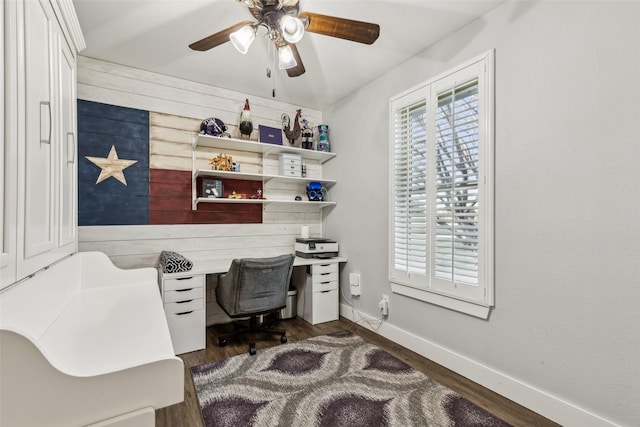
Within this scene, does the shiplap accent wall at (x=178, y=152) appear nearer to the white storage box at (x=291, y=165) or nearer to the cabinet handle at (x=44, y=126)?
the white storage box at (x=291, y=165)

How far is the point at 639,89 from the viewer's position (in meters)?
1.39

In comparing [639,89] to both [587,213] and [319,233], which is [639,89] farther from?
[319,233]

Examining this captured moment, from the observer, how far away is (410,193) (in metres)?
2.54

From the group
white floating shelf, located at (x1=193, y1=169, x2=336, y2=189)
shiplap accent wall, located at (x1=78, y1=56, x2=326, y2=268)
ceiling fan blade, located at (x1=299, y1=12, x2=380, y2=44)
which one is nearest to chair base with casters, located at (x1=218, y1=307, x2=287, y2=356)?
shiplap accent wall, located at (x1=78, y1=56, x2=326, y2=268)

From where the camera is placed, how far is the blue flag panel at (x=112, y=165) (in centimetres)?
255

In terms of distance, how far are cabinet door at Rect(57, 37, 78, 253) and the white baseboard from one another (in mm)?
2464

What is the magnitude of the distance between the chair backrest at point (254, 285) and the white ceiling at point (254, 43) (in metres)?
1.71

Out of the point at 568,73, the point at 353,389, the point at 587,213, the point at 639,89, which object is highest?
the point at 568,73

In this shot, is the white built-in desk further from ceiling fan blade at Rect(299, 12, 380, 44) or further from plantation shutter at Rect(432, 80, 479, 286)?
ceiling fan blade at Rect(299, 12, 380, 44)

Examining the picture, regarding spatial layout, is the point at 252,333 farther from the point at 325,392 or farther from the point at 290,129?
the point at 290,129

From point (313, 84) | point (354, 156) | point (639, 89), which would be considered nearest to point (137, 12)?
point (313, 84)

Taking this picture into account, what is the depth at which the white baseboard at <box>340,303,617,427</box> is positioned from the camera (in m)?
1.57

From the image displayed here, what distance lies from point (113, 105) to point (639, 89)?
11.6ft

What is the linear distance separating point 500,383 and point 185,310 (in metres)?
2.34
